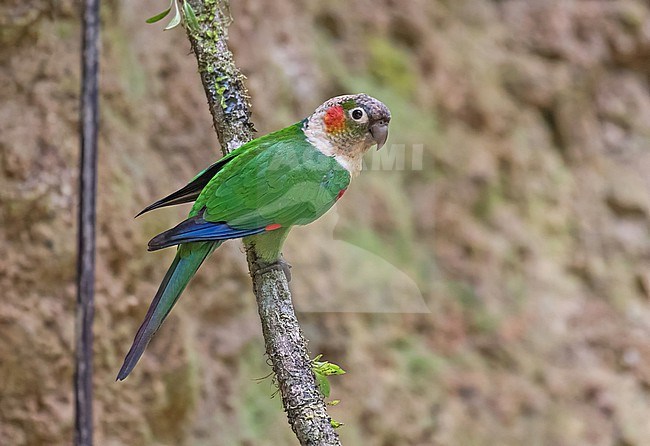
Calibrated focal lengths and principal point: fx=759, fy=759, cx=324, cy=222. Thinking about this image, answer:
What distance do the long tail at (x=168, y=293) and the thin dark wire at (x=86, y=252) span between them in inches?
2.5

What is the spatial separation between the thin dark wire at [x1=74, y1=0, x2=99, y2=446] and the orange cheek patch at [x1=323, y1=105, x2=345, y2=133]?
1.24 ft

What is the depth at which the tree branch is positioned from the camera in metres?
1.17

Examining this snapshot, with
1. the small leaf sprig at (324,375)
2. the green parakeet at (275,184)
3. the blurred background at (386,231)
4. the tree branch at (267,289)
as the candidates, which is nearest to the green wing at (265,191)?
the green parakeet at (275,184)

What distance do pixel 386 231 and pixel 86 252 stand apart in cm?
189

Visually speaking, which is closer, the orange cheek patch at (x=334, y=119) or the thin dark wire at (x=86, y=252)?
the thin dark wire at (x=86, y=252)

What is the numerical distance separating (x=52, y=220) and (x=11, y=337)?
357mm

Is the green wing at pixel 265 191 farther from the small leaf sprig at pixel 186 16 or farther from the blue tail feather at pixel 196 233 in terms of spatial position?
the small leaf sprig at pixel 186 16

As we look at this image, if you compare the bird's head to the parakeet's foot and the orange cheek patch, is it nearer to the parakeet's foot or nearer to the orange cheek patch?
the orange cheek patch

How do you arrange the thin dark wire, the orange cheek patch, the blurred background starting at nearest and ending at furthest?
Result: 1. the thin dark wire
2. the orange cheek patch
3. the blurred background

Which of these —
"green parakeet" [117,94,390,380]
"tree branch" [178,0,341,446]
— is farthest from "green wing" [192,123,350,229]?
"tree branch" [178,0,341,446]

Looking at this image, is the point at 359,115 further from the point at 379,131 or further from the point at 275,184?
the point at 275,184

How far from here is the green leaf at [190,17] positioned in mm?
1338

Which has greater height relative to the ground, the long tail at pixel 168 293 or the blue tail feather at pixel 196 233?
the blue tail feather at pixel 196 233

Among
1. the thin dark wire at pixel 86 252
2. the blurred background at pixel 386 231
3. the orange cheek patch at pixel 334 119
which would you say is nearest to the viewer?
the thin dark wire at pixel 86 252
